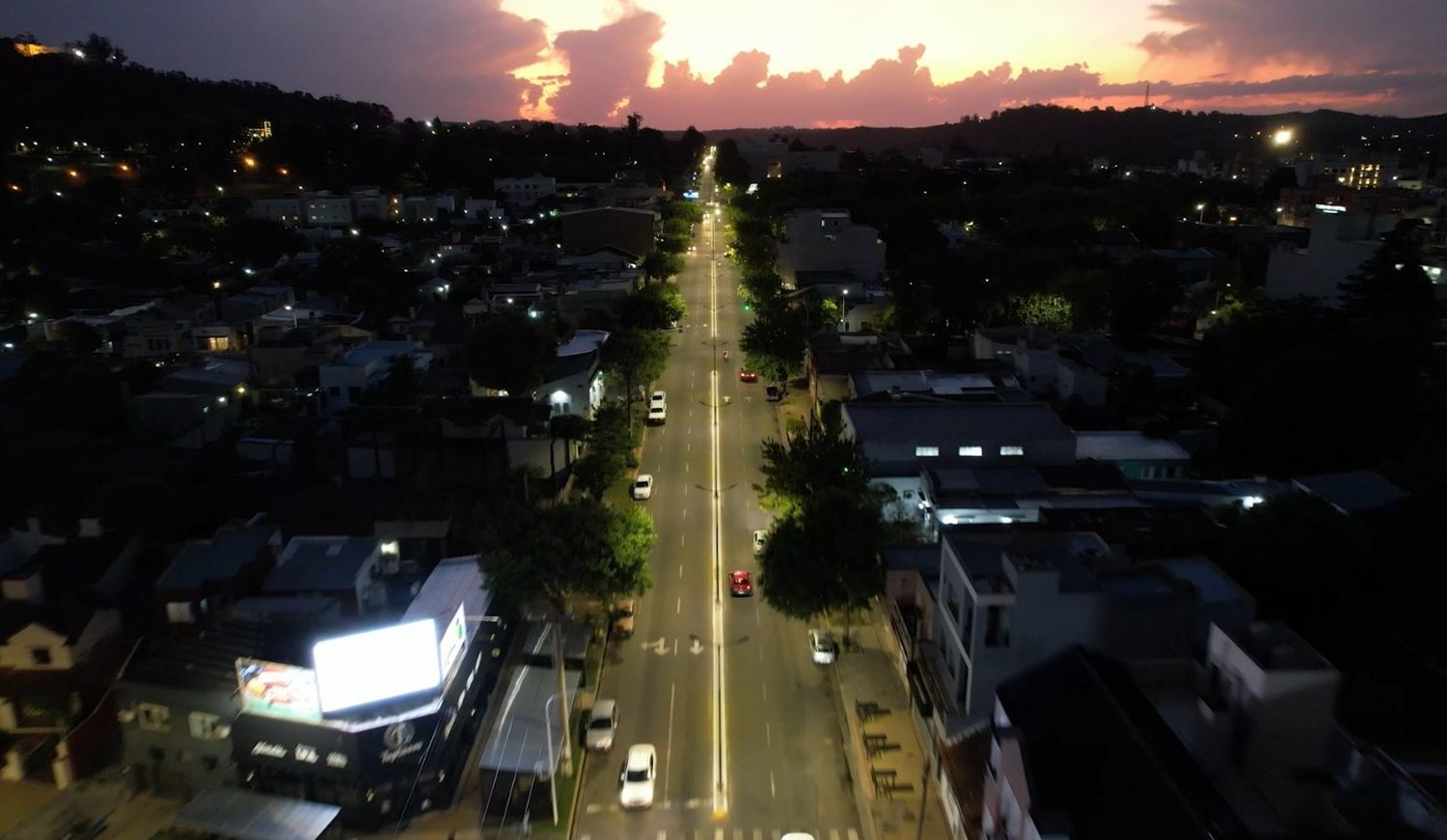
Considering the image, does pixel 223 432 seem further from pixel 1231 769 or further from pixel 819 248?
pixel 819 248

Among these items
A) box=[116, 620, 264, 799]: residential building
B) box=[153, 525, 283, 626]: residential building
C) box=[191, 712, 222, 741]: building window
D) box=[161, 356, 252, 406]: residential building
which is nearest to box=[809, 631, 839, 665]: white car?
box=[116, 620, 264, 799]: residential building

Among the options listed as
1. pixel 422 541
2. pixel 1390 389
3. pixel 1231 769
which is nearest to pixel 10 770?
pixel 422 541

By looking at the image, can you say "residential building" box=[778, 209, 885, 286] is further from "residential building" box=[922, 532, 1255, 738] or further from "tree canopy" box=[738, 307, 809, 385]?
"residential building" box=[922, 532, 1255, 738]

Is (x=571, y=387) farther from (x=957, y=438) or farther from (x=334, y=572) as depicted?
(x=334, y=572)

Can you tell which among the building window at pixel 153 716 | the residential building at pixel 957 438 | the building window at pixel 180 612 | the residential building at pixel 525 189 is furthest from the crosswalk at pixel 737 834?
the residential building at pixel 525 189

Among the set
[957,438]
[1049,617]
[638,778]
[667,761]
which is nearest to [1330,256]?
[957,438]

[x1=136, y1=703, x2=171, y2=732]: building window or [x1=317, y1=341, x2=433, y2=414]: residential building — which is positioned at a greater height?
[x1=317, y1=341, x2=433, y2=414]: residential building
